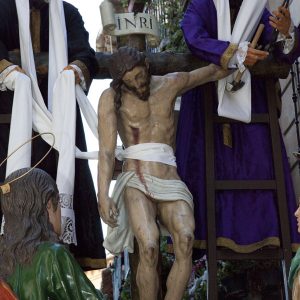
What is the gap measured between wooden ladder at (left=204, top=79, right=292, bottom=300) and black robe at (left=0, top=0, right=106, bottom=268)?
83 cm

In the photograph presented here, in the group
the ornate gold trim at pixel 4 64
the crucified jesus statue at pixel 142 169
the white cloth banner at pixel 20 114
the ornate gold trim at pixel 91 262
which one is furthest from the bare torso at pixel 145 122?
the ornate gold trim at pixel 4 64

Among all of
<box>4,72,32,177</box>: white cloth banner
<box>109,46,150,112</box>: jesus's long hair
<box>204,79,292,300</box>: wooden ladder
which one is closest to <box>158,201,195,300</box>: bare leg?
<box>204,79,292,300</box>: wooden ladder

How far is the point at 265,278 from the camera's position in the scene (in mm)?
7695

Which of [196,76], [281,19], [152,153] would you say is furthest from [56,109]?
[281,19]

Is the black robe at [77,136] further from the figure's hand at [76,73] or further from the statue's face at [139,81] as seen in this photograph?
the statue's face at [139,81]

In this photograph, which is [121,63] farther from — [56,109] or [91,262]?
[91,262]

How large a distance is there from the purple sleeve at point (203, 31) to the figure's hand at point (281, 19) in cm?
37

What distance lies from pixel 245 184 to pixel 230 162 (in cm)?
23

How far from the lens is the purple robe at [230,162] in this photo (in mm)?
6582

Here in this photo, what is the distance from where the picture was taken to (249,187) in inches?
264

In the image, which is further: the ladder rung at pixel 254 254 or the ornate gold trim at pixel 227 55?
the ladder rung at pixel 254 254

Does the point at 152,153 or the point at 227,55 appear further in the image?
the point at 227,55

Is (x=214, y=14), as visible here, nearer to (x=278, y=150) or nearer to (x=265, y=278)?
(x=278, y=150)

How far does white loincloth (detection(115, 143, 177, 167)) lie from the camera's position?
599cm
